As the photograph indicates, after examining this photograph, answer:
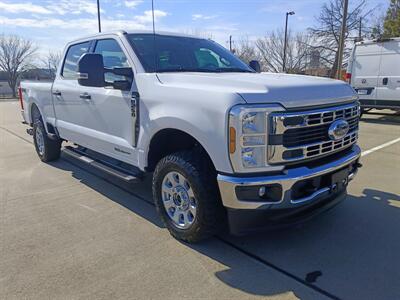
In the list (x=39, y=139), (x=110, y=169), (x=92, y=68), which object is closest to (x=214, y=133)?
(x=92, y=68)

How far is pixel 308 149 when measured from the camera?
2.81 meters

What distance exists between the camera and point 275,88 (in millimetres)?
2699

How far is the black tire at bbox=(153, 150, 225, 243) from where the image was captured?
9.68ft

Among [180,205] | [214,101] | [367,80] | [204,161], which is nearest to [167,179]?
[180,205]

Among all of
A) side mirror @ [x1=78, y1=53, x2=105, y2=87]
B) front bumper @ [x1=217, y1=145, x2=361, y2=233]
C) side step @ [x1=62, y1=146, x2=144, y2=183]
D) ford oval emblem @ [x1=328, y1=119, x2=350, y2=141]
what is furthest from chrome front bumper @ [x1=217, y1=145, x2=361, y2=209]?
side mirror @ [x1=78, y1=53, x2=105, y2=87]

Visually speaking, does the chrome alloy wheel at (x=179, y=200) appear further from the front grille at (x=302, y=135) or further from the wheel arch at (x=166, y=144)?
the front grille at (x=302, y=135)

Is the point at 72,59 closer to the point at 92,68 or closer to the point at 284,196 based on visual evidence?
the point at 92,68

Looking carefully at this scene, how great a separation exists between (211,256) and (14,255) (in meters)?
1.74

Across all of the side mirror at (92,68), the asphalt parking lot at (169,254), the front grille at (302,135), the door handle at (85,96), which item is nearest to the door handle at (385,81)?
the asphalt parking lot at (169,254)

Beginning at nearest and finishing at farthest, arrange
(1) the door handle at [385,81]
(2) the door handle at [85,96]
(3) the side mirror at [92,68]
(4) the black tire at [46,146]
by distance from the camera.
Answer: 1. (3) the side mirror at [92,68]
2. (2) the door handle at [85,96]
3. (4) the black tire at [46,146]
4. (1) the door handle at [385,81]

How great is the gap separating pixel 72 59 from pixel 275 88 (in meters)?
3.62

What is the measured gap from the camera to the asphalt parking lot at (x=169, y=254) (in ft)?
8.48

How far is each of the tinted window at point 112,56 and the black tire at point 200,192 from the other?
1.21m

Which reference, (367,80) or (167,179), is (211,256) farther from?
(367,80)
